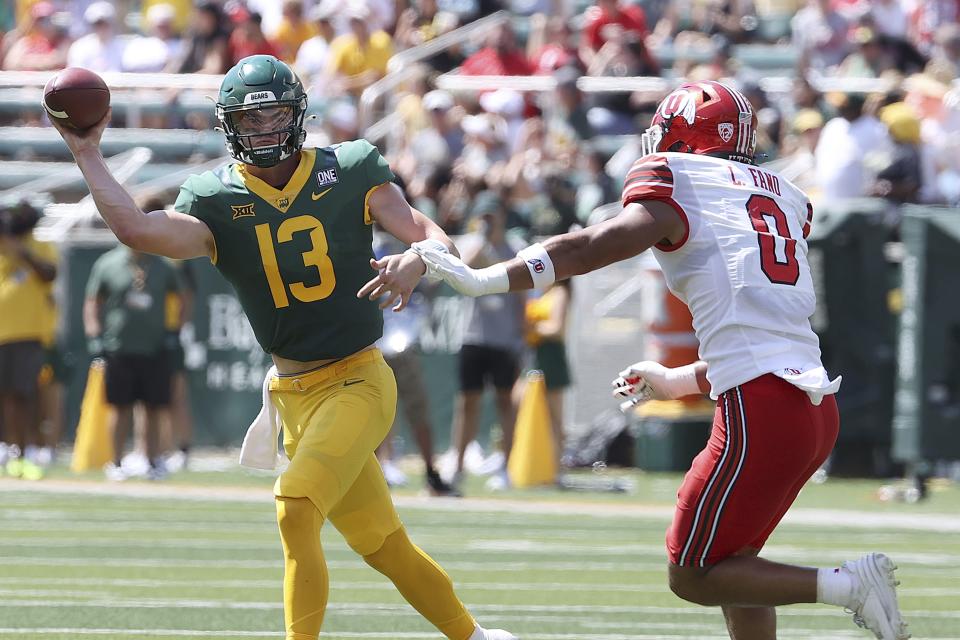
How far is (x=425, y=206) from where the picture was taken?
1543cm

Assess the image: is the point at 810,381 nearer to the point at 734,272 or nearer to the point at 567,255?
the point at 734,272

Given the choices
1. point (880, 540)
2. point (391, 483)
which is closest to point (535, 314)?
point (391, 483)

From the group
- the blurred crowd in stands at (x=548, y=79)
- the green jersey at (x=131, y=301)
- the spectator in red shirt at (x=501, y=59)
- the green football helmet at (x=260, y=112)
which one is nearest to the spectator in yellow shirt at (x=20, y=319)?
the green jersey at (x=131, y=301)

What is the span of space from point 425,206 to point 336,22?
424 cm

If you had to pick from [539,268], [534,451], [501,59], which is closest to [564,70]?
[501,59]

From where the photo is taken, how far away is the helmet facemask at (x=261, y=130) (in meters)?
5.77

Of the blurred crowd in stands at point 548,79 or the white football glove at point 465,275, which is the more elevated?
the blurred crowd in stands at point 548,79

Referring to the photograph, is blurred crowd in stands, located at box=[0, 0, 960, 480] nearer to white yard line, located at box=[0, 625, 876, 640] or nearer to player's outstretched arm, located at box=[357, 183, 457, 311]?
white yard line, located at box=[0, 625, 876, 640]

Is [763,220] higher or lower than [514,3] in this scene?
lower

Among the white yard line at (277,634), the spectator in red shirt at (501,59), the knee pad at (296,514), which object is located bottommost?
the white yard line at (277,634)

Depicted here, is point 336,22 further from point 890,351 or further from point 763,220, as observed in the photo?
point 763,220

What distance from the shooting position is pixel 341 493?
5559 mm

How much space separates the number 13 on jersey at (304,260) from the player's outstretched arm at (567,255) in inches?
32.1

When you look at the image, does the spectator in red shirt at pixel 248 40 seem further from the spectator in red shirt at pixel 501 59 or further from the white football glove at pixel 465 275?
the white football glove at pixel 465 275
